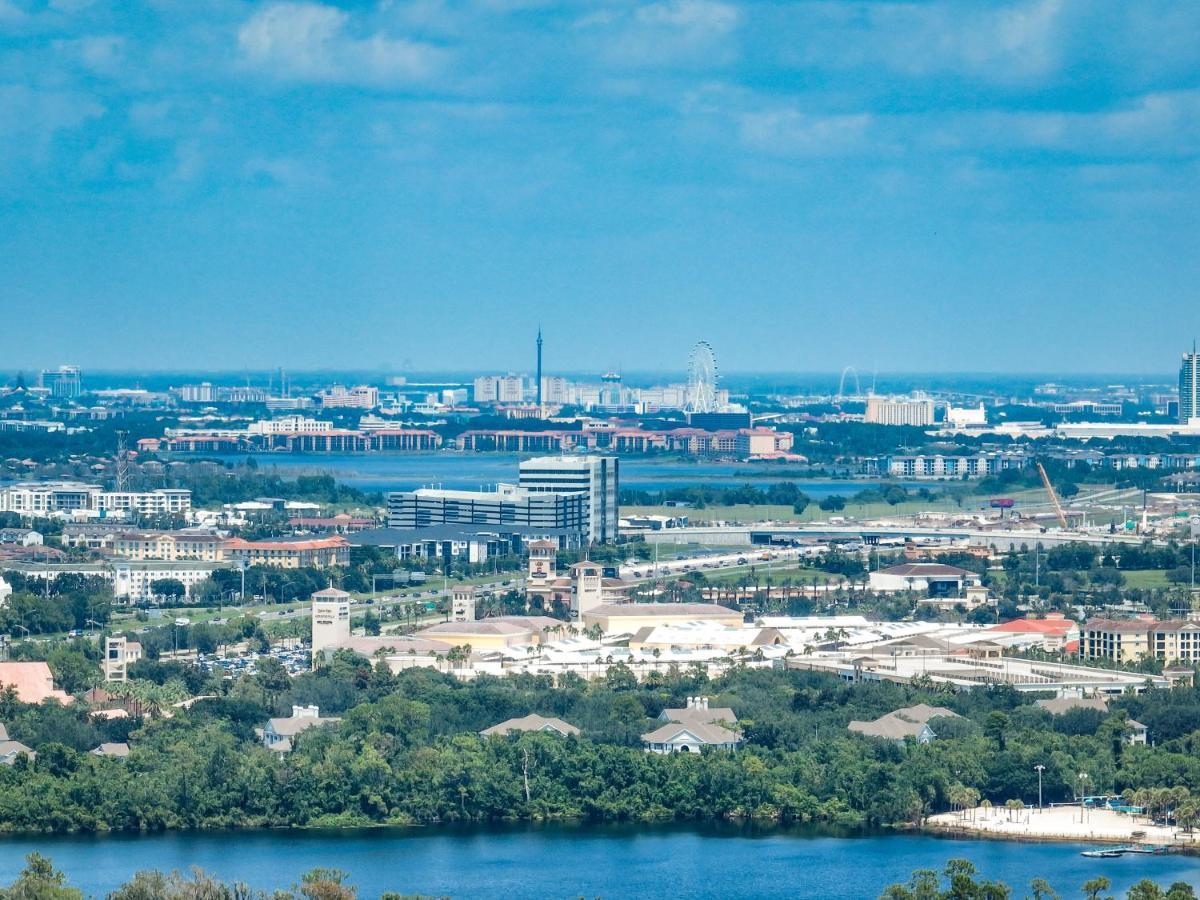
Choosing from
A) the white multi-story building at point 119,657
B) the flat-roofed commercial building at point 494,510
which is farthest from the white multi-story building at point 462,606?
the flat-roofed commercial building at point 494,510

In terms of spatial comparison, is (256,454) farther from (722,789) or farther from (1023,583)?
(722,789)

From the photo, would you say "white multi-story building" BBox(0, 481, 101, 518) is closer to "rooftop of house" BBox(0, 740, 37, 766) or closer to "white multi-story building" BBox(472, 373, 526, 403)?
"rooftop of house" BBox(0, 740, 37, 766)

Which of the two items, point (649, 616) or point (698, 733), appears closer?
point (698, 733)

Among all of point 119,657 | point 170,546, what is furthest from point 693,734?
point 170,546

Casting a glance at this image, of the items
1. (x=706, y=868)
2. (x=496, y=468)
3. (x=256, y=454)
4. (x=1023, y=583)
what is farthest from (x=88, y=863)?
(x=256, y=454)

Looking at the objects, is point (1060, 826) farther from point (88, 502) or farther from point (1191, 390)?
point (1191, 390)

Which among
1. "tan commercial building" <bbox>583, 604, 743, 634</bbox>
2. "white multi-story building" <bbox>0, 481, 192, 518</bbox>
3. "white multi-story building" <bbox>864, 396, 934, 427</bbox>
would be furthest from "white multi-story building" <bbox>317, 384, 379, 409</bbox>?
"tan commercial building" <bbox>583, 604, 743, 634</bbox>
